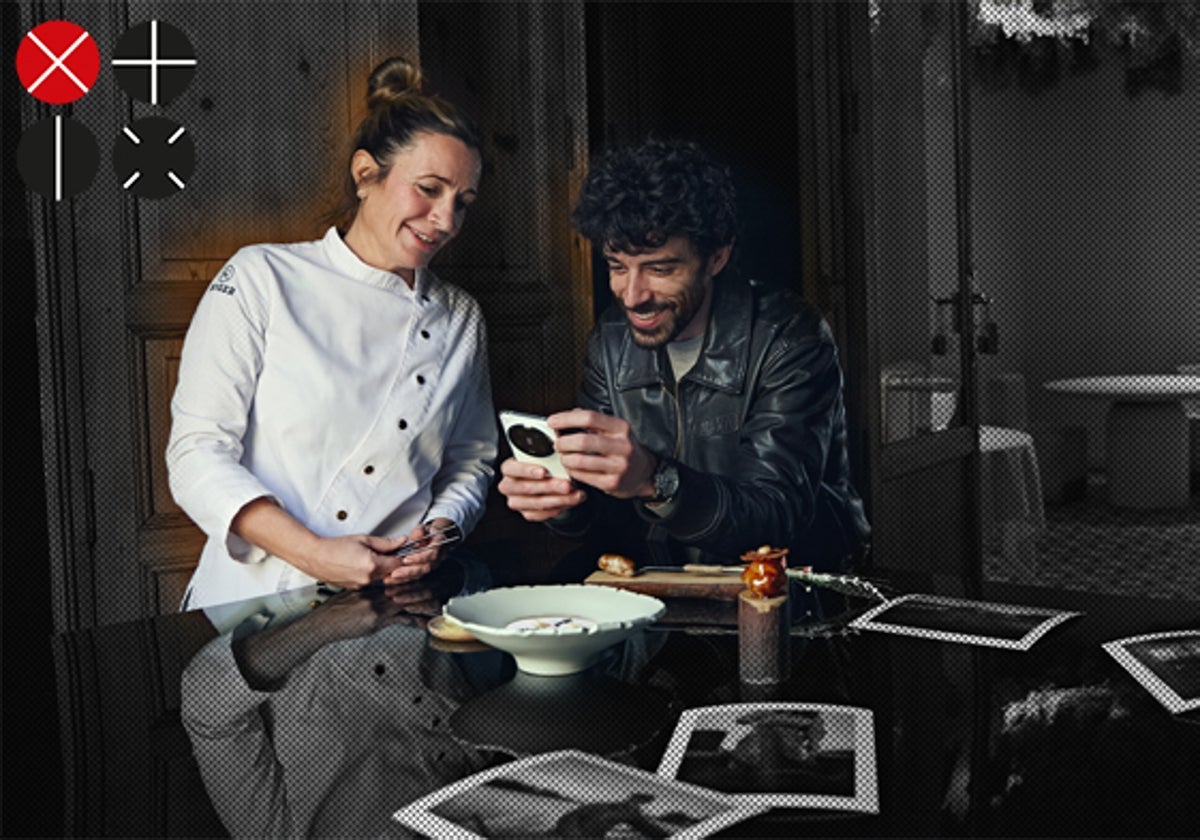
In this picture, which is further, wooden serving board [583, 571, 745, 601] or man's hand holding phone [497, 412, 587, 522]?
man's hand holding phone [497, 412, 587, 522]

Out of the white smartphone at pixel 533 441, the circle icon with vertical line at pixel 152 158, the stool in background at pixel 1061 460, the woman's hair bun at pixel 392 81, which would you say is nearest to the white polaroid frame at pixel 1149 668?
the white smartphone at pixel 533 441

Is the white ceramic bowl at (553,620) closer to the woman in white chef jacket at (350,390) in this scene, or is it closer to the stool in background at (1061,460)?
the woman in white chef jacket at (350,390)

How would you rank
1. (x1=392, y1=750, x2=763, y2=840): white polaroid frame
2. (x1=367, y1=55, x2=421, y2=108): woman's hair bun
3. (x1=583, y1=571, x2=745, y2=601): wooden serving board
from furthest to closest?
(x1=367, y1=55, x2=421, y2=108): woman's hair bun < (x1=583, y1=571, x2=745, y2=601): wooden serving board < (x1=392, y1=750, x2=763, y2=840): white polaroid frame

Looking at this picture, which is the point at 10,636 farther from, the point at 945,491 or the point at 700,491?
the point at 945,491

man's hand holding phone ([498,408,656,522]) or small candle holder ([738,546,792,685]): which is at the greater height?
man's hand holding phone ([498,408,656,522])

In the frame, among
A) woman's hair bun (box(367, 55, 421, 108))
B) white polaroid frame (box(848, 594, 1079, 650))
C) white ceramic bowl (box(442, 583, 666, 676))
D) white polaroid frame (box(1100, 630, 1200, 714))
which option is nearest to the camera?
white polaroid frame (box(1100, 630, 1200, 714))

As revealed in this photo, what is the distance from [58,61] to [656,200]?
1.06 metres

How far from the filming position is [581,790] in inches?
43.1

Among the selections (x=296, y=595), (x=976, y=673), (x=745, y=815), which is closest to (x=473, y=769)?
(x=745, y=815)

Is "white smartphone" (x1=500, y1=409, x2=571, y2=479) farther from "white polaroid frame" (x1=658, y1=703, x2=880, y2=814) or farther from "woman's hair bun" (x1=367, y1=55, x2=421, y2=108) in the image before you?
"white polaroid frame" (x1=658, y1=703, x2=880, y2=814)

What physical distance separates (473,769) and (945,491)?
2096mm

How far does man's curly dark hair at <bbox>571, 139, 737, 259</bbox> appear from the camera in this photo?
2268 millimetres

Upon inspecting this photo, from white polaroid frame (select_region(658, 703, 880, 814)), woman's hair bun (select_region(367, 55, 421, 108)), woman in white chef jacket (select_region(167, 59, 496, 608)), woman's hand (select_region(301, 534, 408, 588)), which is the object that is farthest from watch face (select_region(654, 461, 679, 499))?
white polaroid frame (select_region(658, 703, 880, 814))

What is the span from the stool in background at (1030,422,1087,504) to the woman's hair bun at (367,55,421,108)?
4241mm
